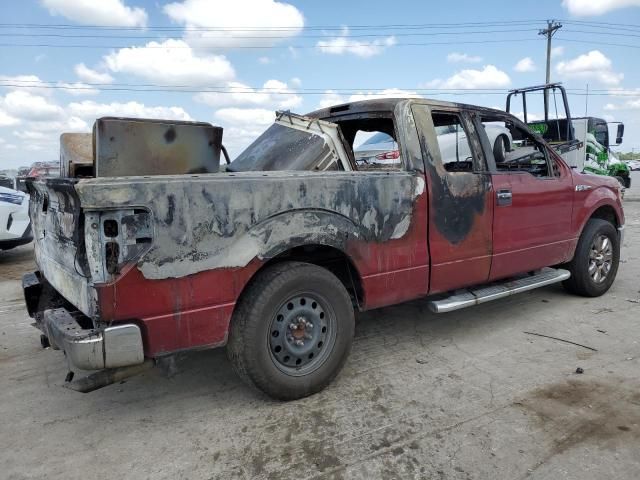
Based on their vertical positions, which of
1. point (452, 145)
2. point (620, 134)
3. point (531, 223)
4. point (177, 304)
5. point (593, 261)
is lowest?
point (593, 261)

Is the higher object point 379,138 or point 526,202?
point 379,138

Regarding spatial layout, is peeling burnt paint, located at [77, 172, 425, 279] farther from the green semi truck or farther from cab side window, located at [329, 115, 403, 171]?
the green semi truck

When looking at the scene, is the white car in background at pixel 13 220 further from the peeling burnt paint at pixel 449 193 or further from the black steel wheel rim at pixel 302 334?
the peeling burnt paint at pixel 449 193

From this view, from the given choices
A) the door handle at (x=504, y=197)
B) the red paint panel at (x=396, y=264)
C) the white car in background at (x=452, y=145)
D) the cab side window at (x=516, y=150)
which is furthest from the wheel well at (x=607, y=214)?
the red paint panel at (x=396, y=264)

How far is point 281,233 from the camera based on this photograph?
303cm

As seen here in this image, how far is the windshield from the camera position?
3.71 meters

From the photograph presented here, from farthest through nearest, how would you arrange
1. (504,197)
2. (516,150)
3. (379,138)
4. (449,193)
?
1. (379,138)
2. (516,150)
3. (504,197)
4. (449,193)

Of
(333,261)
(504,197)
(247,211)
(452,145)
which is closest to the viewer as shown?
(247,211)

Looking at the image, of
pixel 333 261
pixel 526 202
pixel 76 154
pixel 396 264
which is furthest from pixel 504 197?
pixel 76 154

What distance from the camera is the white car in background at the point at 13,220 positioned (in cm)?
784

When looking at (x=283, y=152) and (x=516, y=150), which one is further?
(x=516, y=150)

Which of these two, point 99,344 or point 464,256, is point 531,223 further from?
point 99,344

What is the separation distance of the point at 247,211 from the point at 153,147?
3.02 feet

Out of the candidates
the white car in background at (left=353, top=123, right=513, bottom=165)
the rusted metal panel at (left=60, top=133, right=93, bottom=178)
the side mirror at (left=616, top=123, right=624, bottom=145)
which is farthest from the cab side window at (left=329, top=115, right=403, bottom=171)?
the side mirror at (left=616, top=123, right=624, bottom=145)
